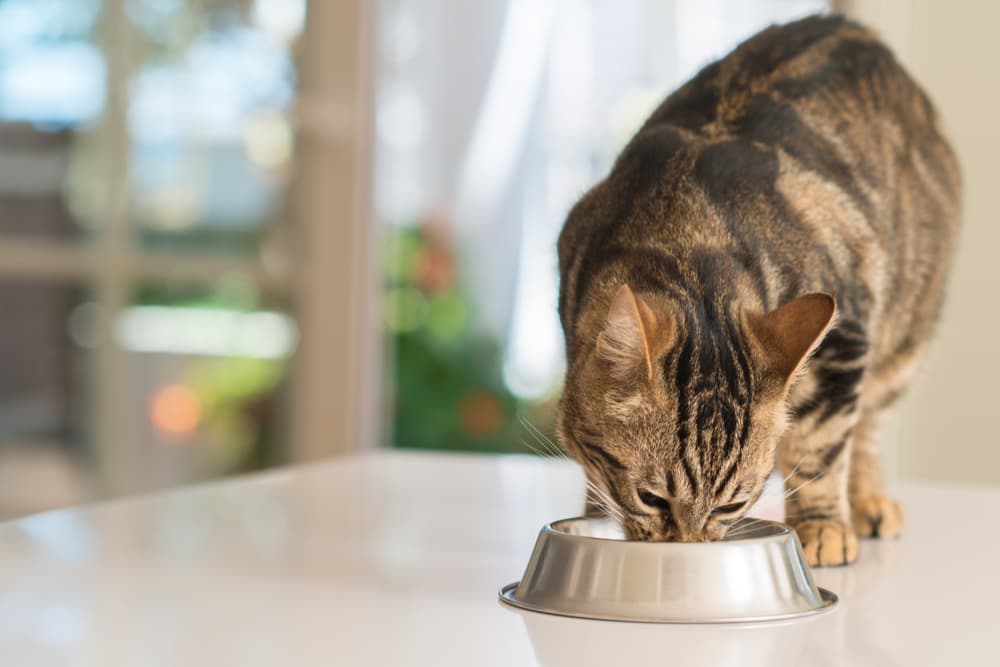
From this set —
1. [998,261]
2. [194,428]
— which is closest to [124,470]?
[194,428]

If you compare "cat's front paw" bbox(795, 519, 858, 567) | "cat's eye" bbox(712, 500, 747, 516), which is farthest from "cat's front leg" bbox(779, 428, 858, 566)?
"cat's eye" bbox(712, 500, 747, 516)

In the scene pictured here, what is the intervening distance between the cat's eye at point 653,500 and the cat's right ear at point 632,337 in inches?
3.7

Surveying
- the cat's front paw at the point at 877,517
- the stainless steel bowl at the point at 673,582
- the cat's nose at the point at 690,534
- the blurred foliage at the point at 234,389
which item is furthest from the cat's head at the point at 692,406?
the blurred foliage at the point at 234,389

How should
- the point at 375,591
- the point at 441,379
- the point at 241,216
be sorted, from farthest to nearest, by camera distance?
the point at 441,379 < the point at 241,216 < the point at 375,591

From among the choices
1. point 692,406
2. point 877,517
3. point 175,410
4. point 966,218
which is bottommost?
point 175,410

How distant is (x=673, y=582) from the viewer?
2.76 ft

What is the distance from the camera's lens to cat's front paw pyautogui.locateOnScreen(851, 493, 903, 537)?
128 cm

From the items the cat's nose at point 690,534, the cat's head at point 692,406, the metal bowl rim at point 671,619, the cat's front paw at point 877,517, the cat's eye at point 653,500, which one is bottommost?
the cat's front paw at point 877,517

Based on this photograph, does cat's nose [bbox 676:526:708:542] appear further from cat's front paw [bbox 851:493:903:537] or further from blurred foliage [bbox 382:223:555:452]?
blurred foliage [bbox 382:223:555:452]

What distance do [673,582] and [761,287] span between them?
378 millimetres

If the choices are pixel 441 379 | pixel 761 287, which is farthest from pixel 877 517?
pixel 441 379

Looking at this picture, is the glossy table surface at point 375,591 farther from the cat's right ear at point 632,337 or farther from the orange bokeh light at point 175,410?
the orange bokeh light at point 175,410

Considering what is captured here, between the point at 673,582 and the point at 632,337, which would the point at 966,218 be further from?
the point at 673,582

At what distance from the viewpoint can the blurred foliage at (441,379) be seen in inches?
121
